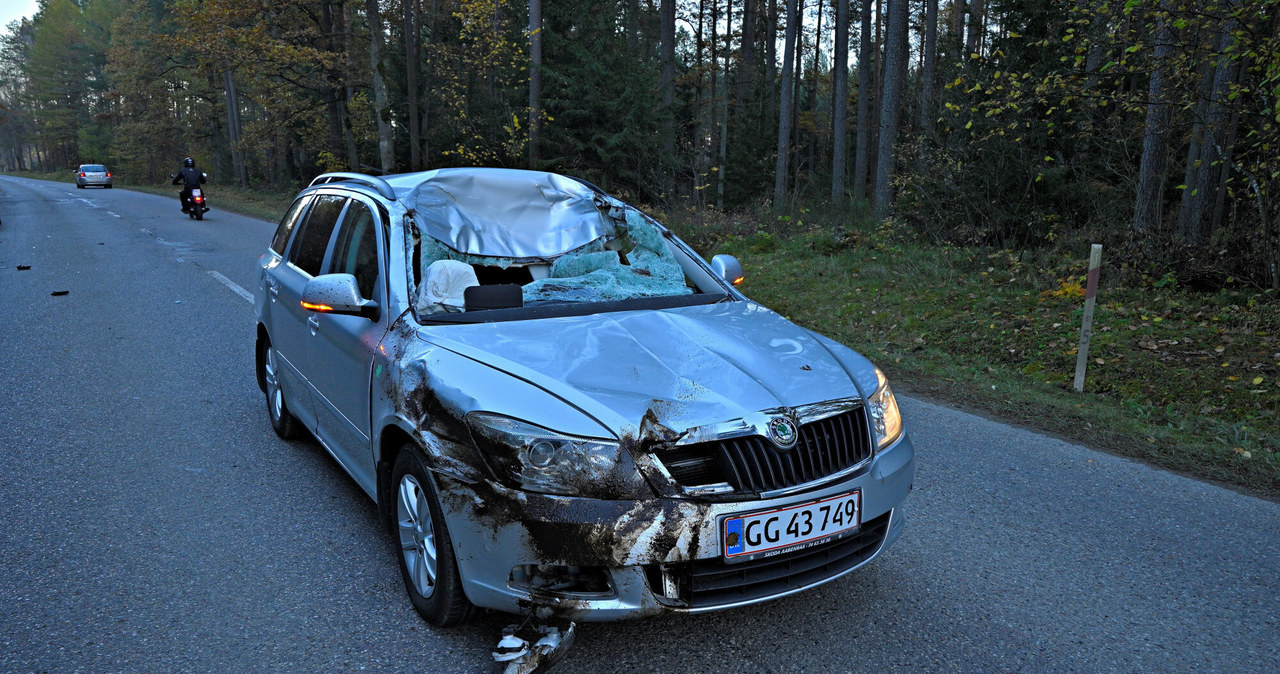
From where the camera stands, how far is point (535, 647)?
2.61 m

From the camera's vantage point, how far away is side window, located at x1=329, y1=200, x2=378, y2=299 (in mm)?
3737

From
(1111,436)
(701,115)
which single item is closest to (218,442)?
(1111,436)

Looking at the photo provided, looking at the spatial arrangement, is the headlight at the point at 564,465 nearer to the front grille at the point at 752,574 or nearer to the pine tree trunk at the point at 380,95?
the front grille at the point at 752,574

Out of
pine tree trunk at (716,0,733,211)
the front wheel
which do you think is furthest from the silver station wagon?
pine tree trunk at (716,0,733,211)

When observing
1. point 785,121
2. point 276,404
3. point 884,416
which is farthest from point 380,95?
point 884,416

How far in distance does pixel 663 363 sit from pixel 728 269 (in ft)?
4.83

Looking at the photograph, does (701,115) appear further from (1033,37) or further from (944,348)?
(944,348)

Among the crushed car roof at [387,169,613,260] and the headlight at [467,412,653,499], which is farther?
the crushed car roof at [387,169,613,260]

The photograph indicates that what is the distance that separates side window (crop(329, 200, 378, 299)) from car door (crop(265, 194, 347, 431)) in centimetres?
21

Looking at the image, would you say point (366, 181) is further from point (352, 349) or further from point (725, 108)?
point (725, 108)

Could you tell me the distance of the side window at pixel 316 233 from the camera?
4488mm

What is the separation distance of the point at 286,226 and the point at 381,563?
277 cm

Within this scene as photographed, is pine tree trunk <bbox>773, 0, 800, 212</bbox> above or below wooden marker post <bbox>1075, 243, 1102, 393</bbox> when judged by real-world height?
above

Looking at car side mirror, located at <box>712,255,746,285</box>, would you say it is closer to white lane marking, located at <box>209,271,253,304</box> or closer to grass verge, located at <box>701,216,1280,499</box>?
grass verge, located at <box>701,216,1280,499</box>
